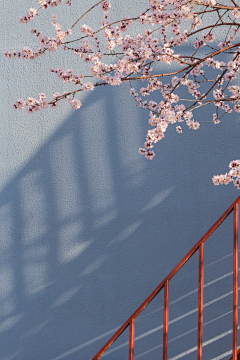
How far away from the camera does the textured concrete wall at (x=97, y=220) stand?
2.97 m

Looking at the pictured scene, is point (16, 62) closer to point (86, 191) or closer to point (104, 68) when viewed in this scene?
point (86, 191)

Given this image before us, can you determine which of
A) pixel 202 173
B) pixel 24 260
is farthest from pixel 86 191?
pixel 202 173

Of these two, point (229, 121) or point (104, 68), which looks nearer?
point (104, 68)

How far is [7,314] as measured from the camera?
3057 mm

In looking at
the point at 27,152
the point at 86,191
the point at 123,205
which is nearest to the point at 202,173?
the point at 123,205

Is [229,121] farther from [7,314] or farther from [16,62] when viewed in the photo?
[7,314]

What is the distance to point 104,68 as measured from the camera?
1.91 metres

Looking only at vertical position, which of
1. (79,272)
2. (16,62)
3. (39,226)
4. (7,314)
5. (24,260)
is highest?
(16,62)

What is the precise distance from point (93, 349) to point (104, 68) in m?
2.33

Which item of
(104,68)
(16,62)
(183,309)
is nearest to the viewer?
(104,68)

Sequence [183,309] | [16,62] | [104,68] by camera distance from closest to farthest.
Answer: [104,68] < [183,309] < [16,62]

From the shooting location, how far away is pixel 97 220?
Answer: 3.06 meters

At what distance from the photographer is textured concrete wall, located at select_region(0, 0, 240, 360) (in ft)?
9.73

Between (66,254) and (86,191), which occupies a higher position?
(86,191)
